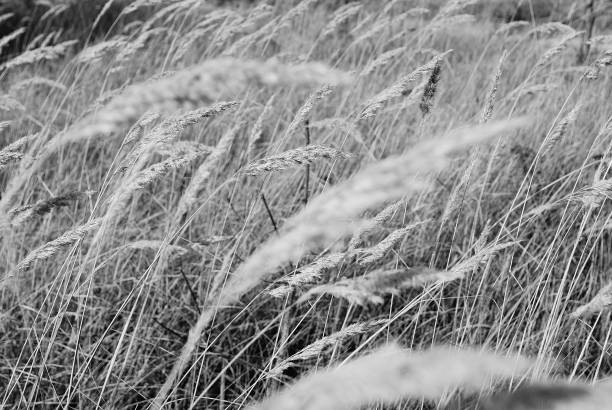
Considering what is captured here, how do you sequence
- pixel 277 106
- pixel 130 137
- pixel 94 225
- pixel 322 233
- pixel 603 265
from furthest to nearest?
pixel 277 106 → pixel 603 265 → pixel 130 137 → pixel 94 225 → pixel 322 233

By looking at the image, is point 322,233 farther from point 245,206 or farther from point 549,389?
point 245,206

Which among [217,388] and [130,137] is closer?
[130,137]

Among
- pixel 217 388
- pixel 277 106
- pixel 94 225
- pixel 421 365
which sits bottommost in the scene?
pixel 217 388

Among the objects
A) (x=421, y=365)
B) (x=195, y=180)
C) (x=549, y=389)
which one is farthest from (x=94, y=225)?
(x=549, y=389)

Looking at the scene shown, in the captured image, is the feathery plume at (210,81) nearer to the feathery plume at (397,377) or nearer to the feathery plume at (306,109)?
the feathery plume at (397,377)

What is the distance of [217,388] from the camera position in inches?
78.9

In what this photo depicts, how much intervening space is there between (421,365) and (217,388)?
1.61 metres

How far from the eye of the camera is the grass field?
67 centimetres

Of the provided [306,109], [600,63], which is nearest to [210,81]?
[306,109]

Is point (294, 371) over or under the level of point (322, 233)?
under

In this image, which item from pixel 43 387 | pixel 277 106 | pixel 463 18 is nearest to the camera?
pixel 43 387

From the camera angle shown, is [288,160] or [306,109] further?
[306,109]

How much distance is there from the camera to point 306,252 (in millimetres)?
1897

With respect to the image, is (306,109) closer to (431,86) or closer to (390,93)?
(390,93)
